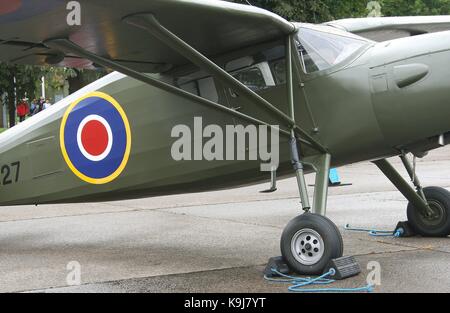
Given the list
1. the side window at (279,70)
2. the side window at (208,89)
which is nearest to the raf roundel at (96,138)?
the side window at (208,89)

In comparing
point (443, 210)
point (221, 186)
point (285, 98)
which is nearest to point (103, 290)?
point (221, 186)

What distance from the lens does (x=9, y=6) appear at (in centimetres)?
508

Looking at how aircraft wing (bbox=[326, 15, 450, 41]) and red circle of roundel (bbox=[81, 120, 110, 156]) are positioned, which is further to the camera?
aircraft wing (bbox=[326, 15, 450, 41])

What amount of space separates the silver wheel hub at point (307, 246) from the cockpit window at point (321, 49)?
153 cm

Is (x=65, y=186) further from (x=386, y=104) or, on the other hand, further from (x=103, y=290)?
(x=386, y=104)

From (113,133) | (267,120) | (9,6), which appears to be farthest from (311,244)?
(9,6)

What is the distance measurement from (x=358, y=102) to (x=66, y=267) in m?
3.21

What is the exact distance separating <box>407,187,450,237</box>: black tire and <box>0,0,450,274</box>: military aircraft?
0.01 m

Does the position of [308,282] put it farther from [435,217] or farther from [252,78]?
[435,217]

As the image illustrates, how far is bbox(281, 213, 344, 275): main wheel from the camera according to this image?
5820 millimetres

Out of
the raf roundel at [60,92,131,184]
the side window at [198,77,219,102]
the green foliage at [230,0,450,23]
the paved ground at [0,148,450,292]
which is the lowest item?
the paved ground at [0,148,450,292]

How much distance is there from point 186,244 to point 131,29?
291 cm

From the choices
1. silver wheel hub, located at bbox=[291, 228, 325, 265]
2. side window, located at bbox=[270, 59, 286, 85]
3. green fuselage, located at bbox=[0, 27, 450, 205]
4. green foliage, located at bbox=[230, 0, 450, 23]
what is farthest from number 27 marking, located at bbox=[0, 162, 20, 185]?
green foliage, located at bbox=[230, 0, 450, 23]

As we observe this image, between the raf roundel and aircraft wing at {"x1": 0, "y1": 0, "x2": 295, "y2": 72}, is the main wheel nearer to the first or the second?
aircraft wing at {"x1": 0, "y1": 0, "x2": 295, "y2": 72}
